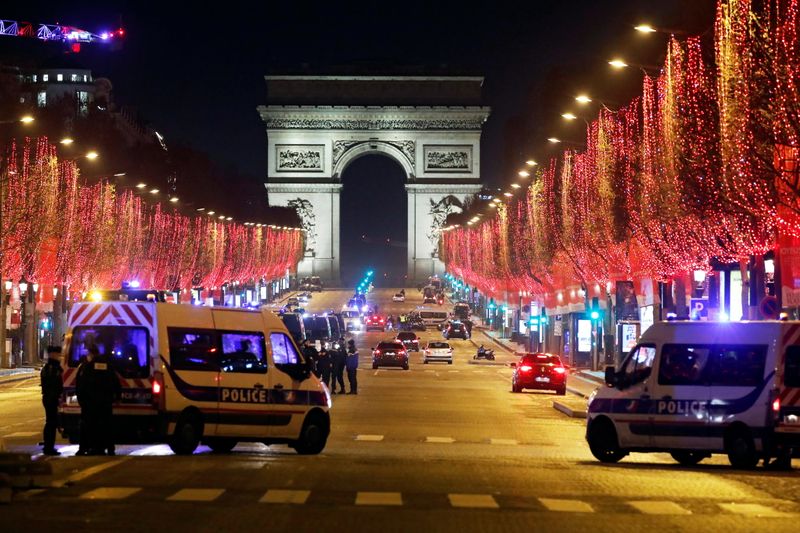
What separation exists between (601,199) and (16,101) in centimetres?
2472

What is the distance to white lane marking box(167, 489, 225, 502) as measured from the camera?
16.9m

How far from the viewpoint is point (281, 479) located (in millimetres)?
19609

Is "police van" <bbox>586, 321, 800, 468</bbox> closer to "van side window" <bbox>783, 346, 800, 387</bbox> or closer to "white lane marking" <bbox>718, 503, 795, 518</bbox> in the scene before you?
"van side window" <bbox>783, 346, 800, 387</bbox>

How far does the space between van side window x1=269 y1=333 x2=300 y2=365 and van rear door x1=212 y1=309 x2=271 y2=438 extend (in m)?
0.22

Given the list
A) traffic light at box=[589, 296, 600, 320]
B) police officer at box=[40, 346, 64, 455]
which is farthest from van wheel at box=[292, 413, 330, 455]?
traffic light at box=[589, 296, 600, 320]

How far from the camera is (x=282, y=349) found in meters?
25.2

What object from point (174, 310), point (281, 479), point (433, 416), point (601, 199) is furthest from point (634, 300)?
point (281, 479)

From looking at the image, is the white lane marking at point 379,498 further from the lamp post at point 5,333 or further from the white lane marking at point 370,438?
the lamp post at point 5,333

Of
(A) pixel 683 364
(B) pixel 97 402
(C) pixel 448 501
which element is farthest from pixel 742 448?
(B) pixel 97 402

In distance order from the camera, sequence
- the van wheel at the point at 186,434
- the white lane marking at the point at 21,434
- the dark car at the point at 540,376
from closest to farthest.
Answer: the van wheel at the point at 186,434 < the white lane marking at the point at 21,434 < the dark car at the point at 540,376

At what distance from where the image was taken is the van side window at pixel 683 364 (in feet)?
77.4

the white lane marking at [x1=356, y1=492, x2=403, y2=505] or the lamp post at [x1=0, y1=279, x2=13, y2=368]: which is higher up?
the lamp post at [x1=0, y1=279, x2=13, y2=368]

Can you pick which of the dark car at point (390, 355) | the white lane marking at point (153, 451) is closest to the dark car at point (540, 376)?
the dark car at point (390, 355)

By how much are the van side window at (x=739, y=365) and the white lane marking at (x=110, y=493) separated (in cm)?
888
